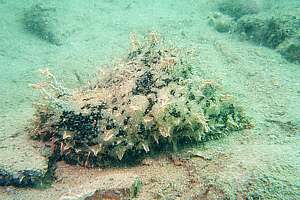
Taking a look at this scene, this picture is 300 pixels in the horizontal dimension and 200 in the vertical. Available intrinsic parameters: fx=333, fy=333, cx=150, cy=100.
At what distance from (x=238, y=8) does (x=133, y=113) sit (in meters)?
6.74

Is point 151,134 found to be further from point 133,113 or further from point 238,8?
point 238,8

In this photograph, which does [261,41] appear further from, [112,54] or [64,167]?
[64,167]

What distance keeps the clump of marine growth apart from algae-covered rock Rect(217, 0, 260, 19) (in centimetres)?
570

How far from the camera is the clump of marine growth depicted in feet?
11.1

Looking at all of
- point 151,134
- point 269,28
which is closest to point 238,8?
point 269,28

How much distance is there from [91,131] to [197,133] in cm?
112

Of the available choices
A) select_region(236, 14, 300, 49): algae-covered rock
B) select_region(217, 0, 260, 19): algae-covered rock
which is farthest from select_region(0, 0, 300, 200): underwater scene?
select_region(217, 0, 260, 19): algae-covered rock

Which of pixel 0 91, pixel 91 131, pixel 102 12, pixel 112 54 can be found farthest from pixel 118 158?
pixel 102 12

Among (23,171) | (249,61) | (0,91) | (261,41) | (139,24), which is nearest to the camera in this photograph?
(23,171)

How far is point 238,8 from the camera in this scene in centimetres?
903

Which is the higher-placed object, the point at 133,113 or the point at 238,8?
the point at 238,8

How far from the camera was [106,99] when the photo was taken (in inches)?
139

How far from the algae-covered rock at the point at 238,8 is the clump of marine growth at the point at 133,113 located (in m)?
5.70

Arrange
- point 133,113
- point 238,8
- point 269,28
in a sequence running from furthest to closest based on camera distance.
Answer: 1. point 238,8
2. point 269,28
3. point 133,113
